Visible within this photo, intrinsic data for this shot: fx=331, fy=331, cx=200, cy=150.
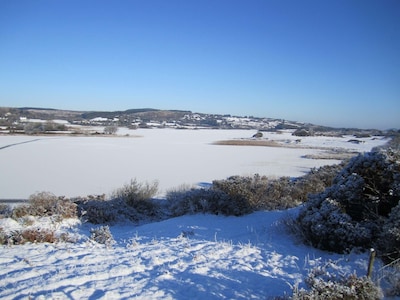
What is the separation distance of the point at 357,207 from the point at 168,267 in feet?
→ 13.9

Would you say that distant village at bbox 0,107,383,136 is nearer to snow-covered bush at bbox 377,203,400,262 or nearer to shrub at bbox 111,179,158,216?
shrub at bbox 111,179,158,216

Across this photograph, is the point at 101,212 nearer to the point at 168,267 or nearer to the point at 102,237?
the point at 102,237

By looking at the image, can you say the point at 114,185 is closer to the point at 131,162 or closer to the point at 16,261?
the point at 131,162

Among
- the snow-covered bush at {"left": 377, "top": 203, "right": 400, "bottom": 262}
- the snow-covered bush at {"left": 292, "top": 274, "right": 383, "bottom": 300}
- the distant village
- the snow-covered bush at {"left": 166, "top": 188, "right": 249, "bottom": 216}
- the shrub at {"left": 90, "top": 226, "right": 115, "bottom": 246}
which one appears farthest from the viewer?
the distant village

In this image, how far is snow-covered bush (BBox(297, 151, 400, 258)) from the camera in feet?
20.2

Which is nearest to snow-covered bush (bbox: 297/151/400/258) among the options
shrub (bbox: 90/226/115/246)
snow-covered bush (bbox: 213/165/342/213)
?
snow-covered bush (bbox: 213/165/342/213)

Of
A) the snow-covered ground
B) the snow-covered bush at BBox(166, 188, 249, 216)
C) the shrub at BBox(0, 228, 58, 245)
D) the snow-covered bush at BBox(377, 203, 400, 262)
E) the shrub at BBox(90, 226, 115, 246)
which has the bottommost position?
the snow-covered bush at BBox(166, 188, 249, 216)

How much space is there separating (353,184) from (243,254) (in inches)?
115

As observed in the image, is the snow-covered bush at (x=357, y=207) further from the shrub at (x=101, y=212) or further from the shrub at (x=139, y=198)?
the shrub at (x=139, y=198)

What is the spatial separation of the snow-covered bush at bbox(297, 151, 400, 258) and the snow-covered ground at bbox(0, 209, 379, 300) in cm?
35

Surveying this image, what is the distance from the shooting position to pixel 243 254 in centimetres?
579

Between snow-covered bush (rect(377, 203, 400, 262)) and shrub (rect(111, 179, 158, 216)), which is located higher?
snow-covered bush (rect(377, 203, 400, 262))

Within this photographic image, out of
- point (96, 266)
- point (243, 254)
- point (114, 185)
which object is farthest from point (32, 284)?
point (114, 185)

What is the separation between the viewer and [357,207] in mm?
6895
